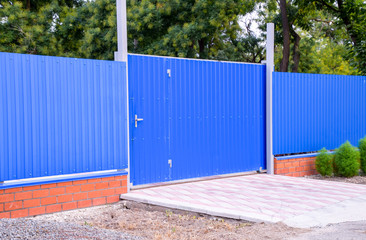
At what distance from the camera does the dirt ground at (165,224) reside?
4621 millimetres

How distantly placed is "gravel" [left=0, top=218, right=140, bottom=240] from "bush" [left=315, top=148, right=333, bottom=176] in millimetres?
5436

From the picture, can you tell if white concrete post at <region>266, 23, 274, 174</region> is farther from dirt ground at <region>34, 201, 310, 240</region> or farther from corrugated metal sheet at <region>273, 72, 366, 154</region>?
dirt ground at <region>34, 201, 310, 240</region>

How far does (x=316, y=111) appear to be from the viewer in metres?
9.37

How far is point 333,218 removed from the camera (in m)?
5.27

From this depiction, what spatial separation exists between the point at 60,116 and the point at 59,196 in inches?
40.1

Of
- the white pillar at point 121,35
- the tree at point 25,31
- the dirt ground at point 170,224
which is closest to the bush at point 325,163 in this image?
the dirt ground at point 170,224

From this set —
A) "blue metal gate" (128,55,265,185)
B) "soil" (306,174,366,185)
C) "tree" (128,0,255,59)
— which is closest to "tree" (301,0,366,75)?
"tree" (128,0,255,59)

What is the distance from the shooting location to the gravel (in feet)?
13.4

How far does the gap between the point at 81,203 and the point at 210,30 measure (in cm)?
1392

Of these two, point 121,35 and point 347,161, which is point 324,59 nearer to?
point 347,161

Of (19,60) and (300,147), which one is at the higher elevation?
(19,60)

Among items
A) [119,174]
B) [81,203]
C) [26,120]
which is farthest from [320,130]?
[26,120]

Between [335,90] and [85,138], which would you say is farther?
[335,90]

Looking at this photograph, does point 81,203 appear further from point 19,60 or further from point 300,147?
point 300,147
